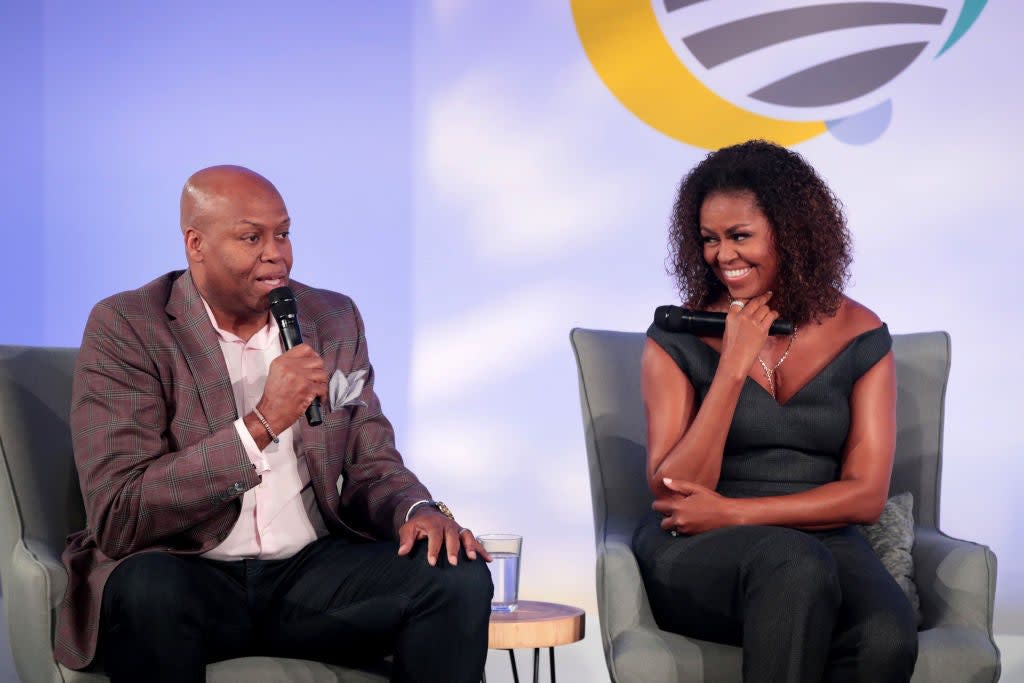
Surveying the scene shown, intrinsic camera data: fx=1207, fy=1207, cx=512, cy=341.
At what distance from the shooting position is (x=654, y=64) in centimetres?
408

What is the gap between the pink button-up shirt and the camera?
234 cm

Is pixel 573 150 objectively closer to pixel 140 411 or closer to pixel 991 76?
pixel 991 76

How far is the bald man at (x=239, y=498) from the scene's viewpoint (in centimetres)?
210

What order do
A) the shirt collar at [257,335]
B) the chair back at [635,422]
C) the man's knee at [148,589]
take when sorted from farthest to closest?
the chair back at [635,422]
the shirt collar at [257,335]
the man's knee at [148,589]

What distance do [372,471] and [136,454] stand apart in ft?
1.61

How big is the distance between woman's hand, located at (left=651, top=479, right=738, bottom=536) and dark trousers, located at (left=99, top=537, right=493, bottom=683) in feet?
1.50

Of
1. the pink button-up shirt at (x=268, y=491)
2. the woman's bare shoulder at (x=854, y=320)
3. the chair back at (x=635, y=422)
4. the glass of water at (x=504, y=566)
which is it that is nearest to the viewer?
the pink button-up shirt at (x=268, y=491)

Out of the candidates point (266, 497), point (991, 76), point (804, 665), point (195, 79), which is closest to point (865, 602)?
point (804, 665)

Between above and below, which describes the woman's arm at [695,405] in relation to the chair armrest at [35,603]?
above

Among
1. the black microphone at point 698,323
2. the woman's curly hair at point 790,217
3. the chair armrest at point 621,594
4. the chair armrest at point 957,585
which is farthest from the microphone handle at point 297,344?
the chair armrest at point 957,585

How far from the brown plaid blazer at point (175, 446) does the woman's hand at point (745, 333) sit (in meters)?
0.72

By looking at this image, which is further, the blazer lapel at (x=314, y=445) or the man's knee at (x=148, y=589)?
the blazer lapel at (x=314, y=445)

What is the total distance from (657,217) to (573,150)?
368 mm

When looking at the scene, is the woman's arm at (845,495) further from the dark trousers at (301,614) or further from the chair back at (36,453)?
the chair back at (36,453)
